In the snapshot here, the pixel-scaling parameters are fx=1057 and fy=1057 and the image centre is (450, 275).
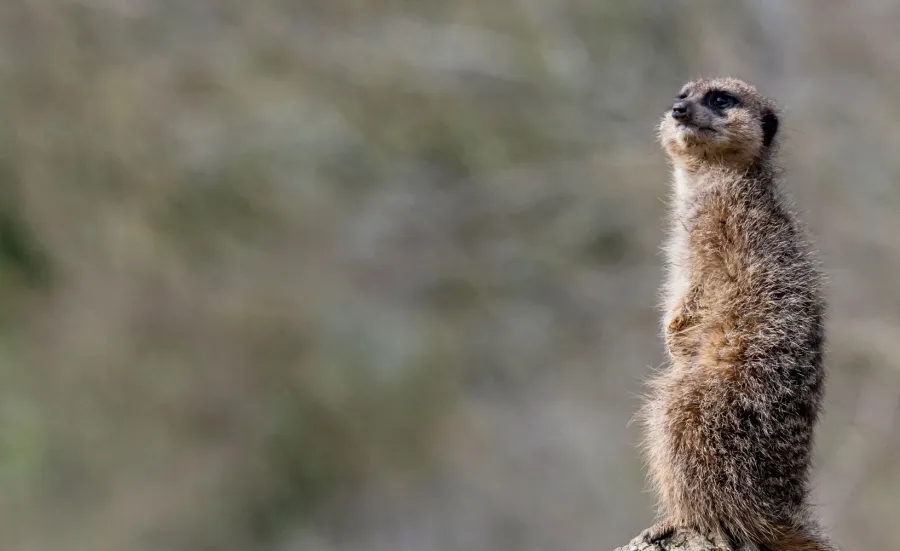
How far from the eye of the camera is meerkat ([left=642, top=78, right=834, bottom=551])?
76.2 inches

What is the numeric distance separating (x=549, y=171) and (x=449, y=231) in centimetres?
83

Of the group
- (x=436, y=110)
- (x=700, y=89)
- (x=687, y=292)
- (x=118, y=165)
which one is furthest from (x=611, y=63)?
(x=687, y=292)

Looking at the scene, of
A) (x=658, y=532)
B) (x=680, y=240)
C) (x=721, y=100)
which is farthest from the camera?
(x=721, y=100)

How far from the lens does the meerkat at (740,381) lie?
1.94 meters

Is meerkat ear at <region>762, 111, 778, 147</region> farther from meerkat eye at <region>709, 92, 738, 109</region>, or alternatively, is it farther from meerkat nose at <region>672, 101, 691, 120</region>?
meerkat nose at <region>672, 101, 691, 120</region>

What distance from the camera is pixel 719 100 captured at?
241cm

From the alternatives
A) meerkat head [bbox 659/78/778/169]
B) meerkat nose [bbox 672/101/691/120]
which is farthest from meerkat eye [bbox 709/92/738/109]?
meerkat nose [bbox 672/101/691/120]

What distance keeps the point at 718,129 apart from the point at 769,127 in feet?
0.56

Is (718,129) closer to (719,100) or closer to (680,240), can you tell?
(719,100)

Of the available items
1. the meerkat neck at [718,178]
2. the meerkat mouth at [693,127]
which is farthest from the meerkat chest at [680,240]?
the meerkat mouth at [693,127]

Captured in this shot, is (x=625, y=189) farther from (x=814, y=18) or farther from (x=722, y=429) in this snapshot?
(x=722, y=429)

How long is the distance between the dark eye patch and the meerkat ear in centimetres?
7

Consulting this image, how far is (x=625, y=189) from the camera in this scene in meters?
6.64

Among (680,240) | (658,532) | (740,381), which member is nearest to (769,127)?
(680,240)
